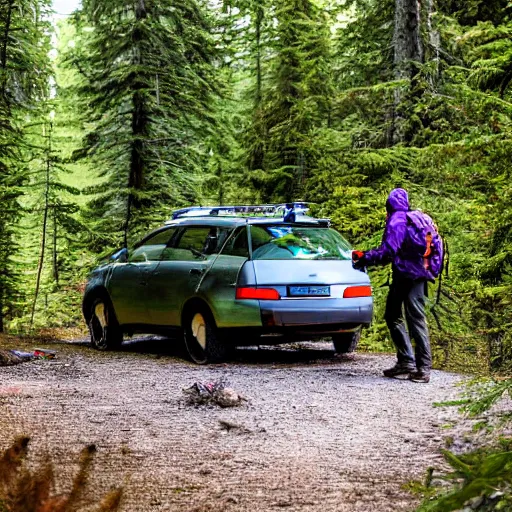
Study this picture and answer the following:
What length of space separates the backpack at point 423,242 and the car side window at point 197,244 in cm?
269

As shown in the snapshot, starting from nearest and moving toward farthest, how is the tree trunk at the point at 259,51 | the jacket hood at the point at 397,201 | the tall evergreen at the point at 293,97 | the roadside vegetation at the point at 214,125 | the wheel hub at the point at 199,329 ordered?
the jacket hood at the point at 397,201
the wheel hub at the point at 199,329
the roadside vegetation at the point at 214,125
the tall evergreen at the point at 293,97
the tree trunk at the point at 259,51

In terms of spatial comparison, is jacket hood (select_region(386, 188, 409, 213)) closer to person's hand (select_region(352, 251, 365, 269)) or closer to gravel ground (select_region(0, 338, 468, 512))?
person's hand (select_region(352, 251, 365, 269))

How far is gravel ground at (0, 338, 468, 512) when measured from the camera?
4797mm

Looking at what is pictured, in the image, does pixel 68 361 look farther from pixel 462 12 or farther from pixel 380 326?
pixel 462 12

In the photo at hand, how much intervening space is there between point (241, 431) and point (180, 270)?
200 inches

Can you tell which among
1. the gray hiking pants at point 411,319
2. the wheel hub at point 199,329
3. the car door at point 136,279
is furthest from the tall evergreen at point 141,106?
the gray hiking pants at point 411,319

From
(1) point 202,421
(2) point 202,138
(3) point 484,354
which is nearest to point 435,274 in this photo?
(1) point 202,421

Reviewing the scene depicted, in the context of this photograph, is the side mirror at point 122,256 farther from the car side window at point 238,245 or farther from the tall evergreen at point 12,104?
the tall evergreen at point 12,104

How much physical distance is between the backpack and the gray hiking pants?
0.91ft

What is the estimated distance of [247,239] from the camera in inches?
424

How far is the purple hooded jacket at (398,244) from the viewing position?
9.27m

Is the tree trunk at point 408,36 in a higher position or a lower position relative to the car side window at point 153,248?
higher

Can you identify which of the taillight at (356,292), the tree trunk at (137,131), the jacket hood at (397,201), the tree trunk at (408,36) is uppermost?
the tree trunk at (408,36)

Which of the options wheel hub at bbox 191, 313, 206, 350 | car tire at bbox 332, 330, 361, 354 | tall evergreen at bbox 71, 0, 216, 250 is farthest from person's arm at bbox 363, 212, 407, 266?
tall evergreen at bbox 71, 0, 216, 250
